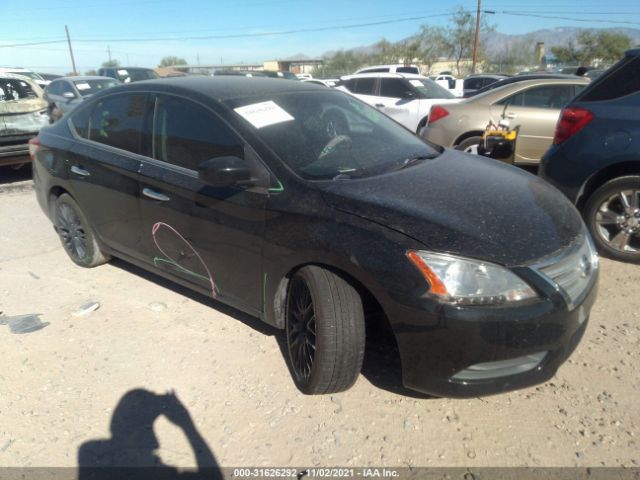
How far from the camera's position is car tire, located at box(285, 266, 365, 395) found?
7.99ft

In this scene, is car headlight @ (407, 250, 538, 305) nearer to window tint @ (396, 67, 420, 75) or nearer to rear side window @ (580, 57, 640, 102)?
rear side window @ (580, 57, 640, 102)

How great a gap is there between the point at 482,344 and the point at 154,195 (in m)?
2.24

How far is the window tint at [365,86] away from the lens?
10.9 meters

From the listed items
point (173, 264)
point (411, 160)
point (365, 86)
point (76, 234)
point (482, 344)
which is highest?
point (411, 160)

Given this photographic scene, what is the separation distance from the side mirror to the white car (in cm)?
721

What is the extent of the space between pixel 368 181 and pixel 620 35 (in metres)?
53.9

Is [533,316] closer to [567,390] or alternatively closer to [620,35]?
[567,390]

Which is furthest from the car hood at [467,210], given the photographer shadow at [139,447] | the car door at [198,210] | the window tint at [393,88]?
the window tint at [393,88]

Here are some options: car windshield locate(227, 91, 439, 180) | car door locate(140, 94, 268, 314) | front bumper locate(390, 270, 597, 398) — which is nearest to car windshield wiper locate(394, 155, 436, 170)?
car windshield locate(227, 91, 439, 180)

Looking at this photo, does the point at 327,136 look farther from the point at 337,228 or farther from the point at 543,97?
the point at 543,97

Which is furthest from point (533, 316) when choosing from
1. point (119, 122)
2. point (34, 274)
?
point (34, 274)

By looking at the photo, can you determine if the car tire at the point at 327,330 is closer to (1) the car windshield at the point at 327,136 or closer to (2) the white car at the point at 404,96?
(1) the car windshield at the point at 327,136

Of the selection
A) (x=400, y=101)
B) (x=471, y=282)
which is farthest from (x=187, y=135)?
(x=400, y=101)

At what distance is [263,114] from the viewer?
9.91 feet
